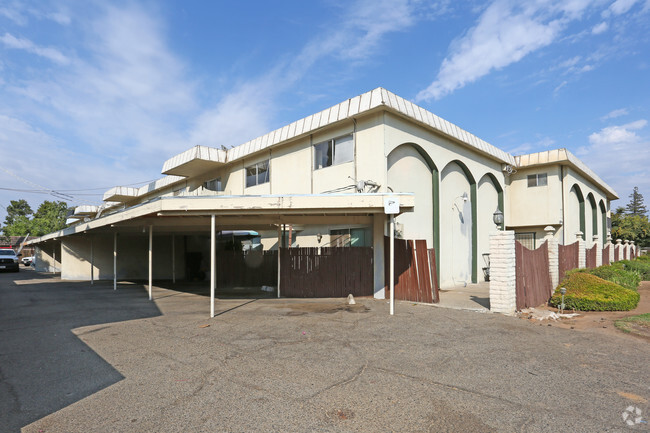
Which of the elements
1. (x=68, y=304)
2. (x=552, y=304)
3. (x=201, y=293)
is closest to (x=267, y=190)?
(x=201, y=293)

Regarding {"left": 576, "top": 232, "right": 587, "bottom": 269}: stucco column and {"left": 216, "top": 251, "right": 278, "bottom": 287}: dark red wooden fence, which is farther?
{"left": 216, "top": 251, "right": 278, "bottom": 287}: dark red wooden fence

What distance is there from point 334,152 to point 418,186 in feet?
11.4

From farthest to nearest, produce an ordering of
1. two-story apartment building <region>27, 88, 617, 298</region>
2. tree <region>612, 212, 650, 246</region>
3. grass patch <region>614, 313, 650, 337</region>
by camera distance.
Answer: tree <region>612, 212, 650, 246</region>, two-story apartment building <region>27, 88, 617, 298</region>, grass patch <region>614, 313, 650, 337</region>

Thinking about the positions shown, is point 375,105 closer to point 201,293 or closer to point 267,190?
point 267,190

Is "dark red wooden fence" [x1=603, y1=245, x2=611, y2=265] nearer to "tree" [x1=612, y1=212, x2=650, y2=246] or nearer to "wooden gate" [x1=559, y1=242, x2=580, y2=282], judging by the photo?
"wooden gate" [x1=559, y1=242, x2=580, y2=282]

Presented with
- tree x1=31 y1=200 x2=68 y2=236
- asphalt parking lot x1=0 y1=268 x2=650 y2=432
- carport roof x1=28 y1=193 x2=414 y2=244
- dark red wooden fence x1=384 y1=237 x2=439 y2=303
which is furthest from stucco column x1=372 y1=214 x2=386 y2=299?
tree x1=31 y1=200 x2=68 y2=236

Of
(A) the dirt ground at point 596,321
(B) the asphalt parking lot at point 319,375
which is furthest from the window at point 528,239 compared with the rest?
A: (B) the asphalt parking lot at point 319,375

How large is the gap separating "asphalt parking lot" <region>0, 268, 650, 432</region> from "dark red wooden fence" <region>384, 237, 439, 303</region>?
7.32ft

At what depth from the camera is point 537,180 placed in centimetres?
2042

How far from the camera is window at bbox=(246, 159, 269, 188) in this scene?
1736 cm

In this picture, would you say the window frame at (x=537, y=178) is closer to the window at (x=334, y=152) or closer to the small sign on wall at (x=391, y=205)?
the window at (x=334, y=152)

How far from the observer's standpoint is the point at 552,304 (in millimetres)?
10508

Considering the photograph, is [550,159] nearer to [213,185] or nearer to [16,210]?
[213,185]

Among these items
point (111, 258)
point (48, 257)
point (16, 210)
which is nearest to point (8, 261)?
point (48, 257)
